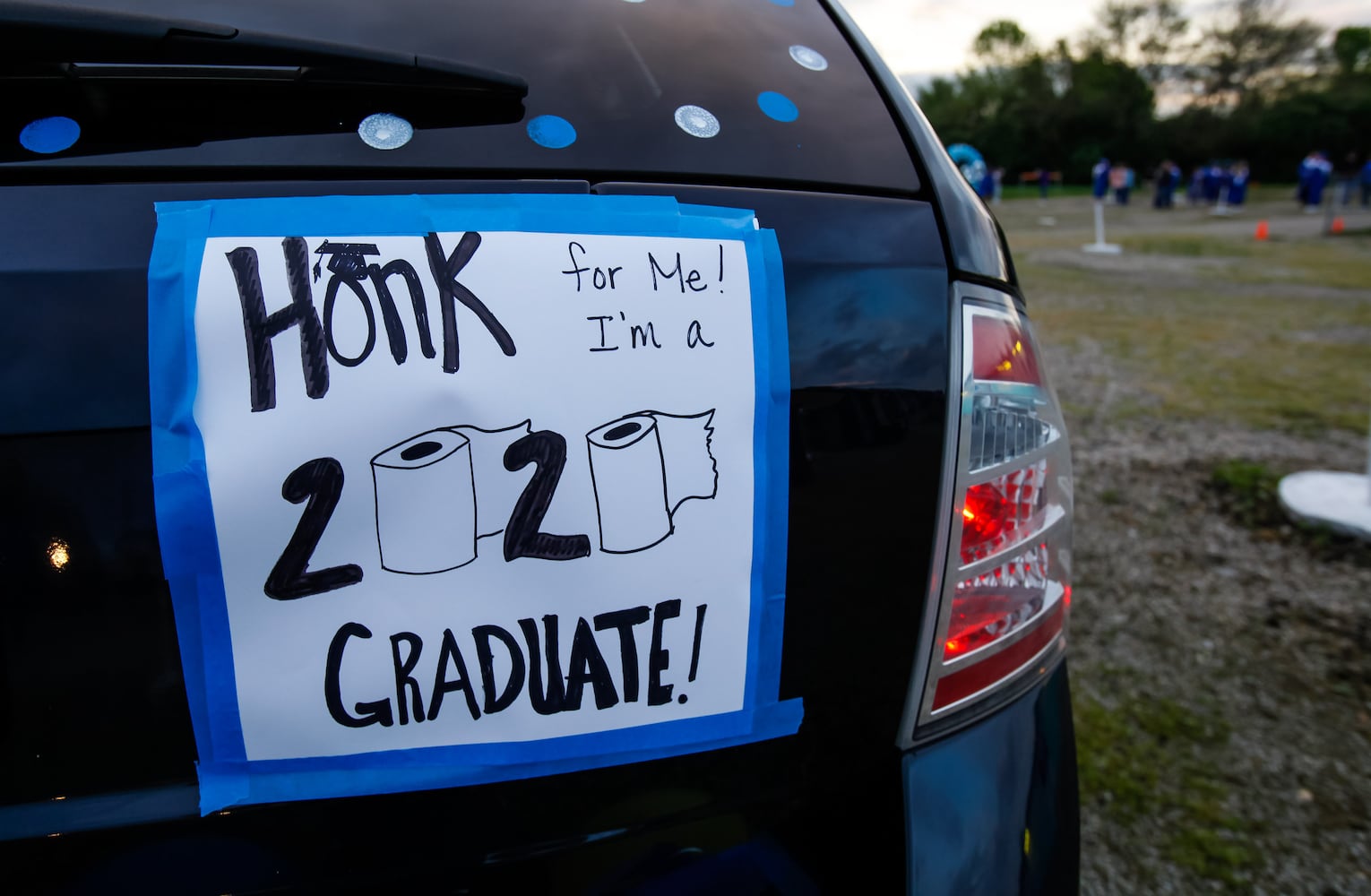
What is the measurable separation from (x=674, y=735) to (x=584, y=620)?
6.5 inches

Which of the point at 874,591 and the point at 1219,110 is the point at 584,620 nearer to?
the point at 874,591

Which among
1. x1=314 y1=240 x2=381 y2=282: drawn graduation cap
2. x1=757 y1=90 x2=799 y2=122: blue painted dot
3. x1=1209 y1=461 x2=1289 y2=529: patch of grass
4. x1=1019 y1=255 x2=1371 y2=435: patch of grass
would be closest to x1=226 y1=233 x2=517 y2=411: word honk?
x1=314 y1=240 x2=381 y2=282: drawn graduation cap

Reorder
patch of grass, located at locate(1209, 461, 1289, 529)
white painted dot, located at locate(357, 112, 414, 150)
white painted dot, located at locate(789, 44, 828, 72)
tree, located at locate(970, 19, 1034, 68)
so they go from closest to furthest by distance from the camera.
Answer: white painted dot, located at locate(357, 112, 414, 150) < white painted dot, located at locate(789, 44, 828, 72) < patch of grass, located at locate(1209, 461, 1289, 529) < tree, located at locate(970, 19, 1034, 68)

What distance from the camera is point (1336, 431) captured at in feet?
14.3

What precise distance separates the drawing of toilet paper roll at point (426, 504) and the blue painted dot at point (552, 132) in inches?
13.8

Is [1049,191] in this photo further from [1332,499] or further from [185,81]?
[185,81]

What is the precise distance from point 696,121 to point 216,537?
0.68 metres

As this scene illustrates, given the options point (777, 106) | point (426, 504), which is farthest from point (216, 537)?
point (777, 106)

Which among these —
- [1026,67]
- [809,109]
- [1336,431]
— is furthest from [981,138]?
[809,109]

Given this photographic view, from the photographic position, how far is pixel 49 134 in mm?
801

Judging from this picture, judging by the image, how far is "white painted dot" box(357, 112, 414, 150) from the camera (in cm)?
87

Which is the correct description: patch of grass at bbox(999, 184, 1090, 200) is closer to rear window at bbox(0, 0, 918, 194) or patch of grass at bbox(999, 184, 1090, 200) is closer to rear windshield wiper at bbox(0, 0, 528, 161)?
rear window at bbox(0, 0, 918, 194)

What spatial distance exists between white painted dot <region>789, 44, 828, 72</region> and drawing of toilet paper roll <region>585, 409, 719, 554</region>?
0.62 meters

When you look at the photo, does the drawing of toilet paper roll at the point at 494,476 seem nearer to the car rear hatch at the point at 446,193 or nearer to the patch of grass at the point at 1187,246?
the car rear hatch at the point at 446,193
